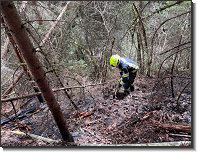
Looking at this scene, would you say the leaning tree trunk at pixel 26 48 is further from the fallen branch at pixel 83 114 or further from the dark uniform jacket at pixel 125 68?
the dark uniform jacket at pixel 125 68

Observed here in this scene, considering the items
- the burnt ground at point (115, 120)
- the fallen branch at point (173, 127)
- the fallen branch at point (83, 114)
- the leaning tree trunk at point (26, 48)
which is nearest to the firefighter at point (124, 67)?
the burnt ground at point (115, 120)

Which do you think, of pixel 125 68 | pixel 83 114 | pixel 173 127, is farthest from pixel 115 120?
pixel 125 68

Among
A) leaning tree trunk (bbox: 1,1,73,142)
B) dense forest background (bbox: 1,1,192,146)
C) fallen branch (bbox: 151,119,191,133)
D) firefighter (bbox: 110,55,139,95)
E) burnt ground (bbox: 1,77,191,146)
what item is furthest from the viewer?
firefighter (bbox: 110,55,139,95)

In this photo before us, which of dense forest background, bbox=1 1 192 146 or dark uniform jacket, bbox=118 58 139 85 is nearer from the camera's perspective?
dense forest background, bbox=1 1 192 146

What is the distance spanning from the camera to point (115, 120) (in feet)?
12.5

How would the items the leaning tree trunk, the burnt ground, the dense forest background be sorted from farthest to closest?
the dense forest background
the burnt ground
the leaning tree trunk

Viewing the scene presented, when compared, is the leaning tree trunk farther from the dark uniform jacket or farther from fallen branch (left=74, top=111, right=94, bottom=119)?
the dark uniform jacket

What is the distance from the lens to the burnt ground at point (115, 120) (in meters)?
2.68

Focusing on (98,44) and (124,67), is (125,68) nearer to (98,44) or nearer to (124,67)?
(124,67)

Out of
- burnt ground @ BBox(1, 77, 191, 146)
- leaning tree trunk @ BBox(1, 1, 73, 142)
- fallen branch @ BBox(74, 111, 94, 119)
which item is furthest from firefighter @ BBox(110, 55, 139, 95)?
leaning tree trunk @ BBox(1, 1, 73, 142)

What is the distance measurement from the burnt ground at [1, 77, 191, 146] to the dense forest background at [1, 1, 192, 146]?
0.43 meters

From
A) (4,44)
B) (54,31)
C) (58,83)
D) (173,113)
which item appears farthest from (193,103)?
(4,44)

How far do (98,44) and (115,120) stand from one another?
3592 mm

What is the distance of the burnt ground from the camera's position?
8.78 feet
